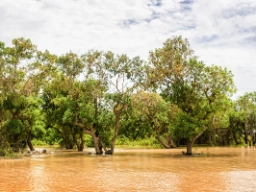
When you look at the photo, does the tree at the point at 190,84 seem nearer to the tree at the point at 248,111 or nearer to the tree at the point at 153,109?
the tree at the point at 153,109

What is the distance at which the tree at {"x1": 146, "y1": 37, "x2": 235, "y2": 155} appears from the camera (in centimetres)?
3116

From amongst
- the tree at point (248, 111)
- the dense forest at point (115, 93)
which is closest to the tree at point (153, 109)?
the dense forest at point (115, 93)

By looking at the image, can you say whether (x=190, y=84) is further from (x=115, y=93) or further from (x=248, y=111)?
(x=248, y=111)

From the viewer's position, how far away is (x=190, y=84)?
32.2 m

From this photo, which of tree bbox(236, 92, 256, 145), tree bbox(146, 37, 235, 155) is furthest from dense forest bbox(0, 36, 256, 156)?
tree bbox(236, 92, 256, 145)

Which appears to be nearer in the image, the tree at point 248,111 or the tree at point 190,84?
the tree at point 190,84

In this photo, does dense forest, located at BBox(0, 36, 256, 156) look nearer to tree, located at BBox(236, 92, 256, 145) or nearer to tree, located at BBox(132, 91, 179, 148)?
tree, located at BBox(132, 91, 179, 148)

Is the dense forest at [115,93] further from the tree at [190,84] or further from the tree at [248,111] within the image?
the tree at [248,111]

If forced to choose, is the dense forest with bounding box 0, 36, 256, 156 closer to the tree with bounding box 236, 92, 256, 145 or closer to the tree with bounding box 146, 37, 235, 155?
the tree with bounding box 146, 37, 235, 155

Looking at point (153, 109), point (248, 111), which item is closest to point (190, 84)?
point (153, 109)

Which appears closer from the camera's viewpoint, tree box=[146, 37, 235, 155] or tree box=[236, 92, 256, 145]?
tree box=[146, 37, 235, 155]

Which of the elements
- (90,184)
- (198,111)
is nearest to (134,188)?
(90,184)

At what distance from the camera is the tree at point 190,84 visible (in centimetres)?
3116

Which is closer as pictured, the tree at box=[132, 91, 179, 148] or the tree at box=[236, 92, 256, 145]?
the tree at box=[132, 91, 179, 148]
